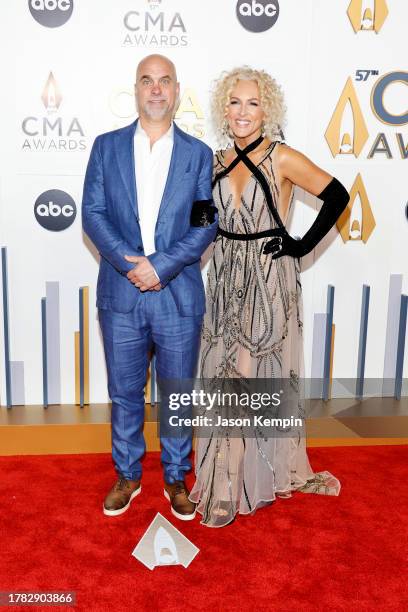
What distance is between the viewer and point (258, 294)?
2.71 metres

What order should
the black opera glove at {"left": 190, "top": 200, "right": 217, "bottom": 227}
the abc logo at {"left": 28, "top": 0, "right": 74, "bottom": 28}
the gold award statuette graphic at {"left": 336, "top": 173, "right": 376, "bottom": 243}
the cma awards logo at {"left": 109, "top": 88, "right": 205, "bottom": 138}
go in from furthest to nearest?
the gold award statuette graphic at {"left": 336, "top": 173, "right": 376, "bottom": 243} < the cma awards logo at {"left": 109, "top": 88, "right": 205, "bottom": 138} < the abc logo at {"left": 28, "top": 0, "right": 74, "bottom": 28} < the black opera glove at {"left": 190, "top": 200, "right": 217, "bottom": 227}

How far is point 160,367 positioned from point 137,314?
0.88 ft

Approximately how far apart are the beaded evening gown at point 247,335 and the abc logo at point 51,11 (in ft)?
3.99

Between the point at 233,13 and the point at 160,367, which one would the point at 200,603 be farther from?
the point at 233,13

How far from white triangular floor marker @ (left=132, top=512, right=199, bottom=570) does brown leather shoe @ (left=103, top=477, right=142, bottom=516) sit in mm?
191

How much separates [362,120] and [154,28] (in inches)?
46.0

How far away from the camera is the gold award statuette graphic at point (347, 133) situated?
3568 mm

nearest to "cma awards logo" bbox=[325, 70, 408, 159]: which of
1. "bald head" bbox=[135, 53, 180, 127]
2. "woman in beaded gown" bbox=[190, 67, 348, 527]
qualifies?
"woman in beaded gown" bbox=[190, 67, 348, 527]

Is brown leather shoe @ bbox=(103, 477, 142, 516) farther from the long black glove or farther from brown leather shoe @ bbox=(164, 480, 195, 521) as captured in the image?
the long black glove

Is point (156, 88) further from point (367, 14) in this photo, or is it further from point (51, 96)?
point (367, 14)

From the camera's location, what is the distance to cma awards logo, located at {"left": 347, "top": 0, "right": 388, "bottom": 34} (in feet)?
11.4

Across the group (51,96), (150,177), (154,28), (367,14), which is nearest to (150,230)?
(150,177)

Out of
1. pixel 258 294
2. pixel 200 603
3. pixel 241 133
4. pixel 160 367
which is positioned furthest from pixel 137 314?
pixel 200 603

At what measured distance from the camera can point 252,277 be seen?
2699 millimetres
